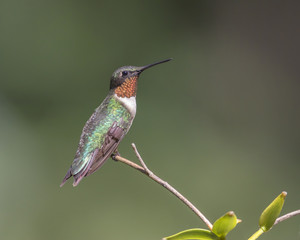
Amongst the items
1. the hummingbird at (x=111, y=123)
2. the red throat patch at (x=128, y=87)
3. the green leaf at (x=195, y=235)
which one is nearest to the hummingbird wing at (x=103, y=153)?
the hummingbird at (x=111, y=123)

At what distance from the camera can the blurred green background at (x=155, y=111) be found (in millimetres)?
3947

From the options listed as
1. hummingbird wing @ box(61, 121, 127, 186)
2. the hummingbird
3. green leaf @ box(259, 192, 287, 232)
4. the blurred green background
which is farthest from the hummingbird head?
the blurred green background

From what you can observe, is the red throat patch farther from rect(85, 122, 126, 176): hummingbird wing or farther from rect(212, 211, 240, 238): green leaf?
rect(212, 211, 240, 238): green leaf

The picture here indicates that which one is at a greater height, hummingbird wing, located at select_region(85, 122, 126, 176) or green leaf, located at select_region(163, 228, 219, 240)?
green leaf, located at select_region(163, 228, 219, 240)

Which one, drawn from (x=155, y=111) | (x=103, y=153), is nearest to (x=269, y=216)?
(x=103, y=153)

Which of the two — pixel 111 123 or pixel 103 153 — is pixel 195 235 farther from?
pixel 111 123

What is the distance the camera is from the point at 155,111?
4715 millimetres

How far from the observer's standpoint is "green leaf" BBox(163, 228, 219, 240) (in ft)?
2.60

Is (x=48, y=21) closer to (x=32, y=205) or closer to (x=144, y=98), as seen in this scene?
(x=144, y=98)

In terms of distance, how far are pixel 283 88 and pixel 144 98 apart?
1623mm

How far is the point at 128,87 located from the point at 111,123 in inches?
7.1

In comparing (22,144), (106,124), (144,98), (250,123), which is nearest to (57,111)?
(22,144)

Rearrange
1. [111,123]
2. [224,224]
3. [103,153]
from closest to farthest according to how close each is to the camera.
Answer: [224,224], [103,153], [111,123]

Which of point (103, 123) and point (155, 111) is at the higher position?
point (103, 123)
